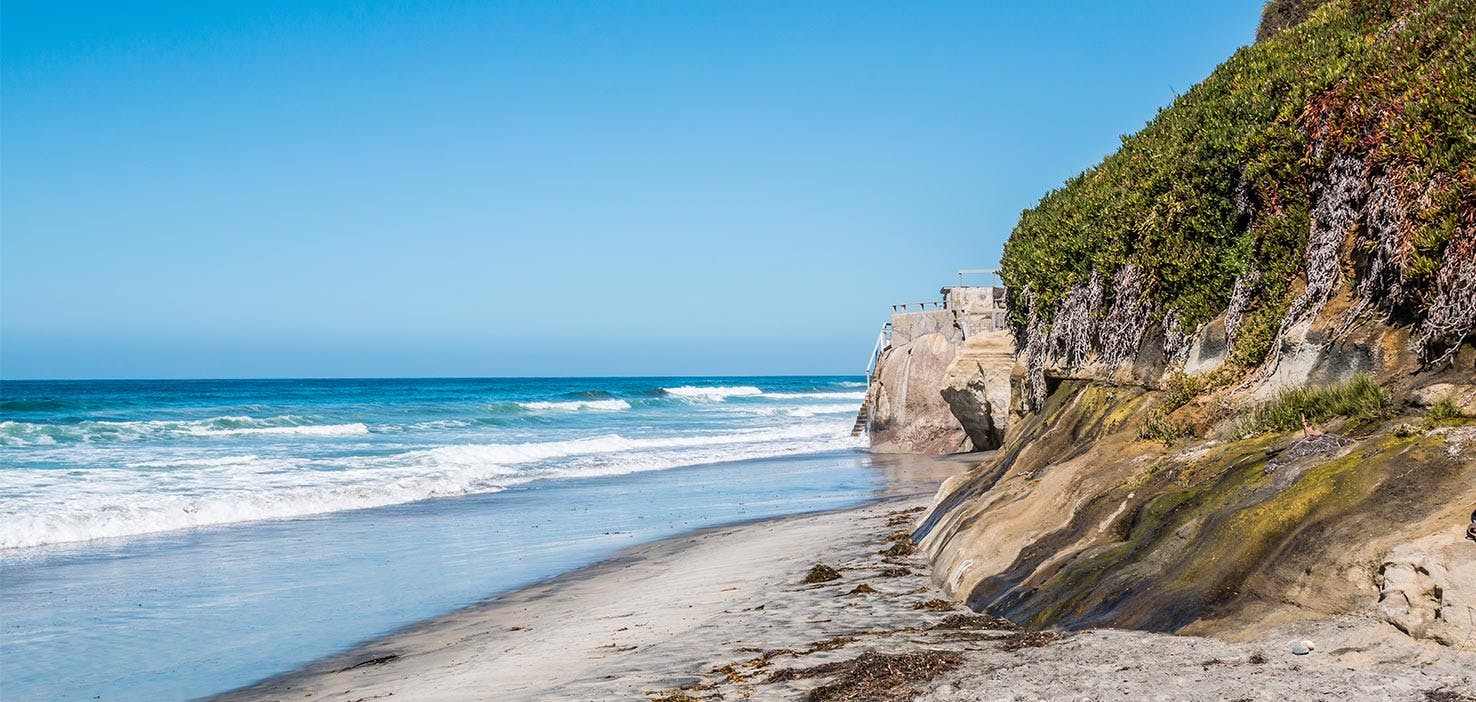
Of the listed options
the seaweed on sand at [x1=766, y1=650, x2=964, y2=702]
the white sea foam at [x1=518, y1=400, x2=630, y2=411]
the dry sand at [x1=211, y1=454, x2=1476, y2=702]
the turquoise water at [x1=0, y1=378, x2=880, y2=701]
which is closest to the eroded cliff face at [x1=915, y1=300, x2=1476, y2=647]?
the dry sand at [x1=211, y1=454, x2=1476, y2=702]

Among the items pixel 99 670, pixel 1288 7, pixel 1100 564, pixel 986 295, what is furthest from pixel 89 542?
pixel 1288 7

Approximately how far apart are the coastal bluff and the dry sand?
0.81ft

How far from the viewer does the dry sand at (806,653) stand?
4785mm

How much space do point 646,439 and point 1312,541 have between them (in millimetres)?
33431

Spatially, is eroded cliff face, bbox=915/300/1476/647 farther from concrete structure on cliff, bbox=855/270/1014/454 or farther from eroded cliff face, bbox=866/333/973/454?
eroded cliff face, bbox=866/333/973/454

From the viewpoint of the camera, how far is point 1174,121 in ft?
39.7

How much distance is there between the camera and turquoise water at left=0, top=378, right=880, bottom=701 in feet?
30.2

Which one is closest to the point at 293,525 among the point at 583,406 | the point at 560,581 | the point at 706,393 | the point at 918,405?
the point at 560,581

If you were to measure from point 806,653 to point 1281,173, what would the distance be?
5.90 metres

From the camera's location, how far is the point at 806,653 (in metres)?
6.72

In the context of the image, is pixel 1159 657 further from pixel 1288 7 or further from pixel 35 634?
pixel 1288 7

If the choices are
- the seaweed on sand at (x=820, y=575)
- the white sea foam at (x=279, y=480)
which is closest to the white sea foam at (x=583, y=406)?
the white sea foam at (x=279, y=480)

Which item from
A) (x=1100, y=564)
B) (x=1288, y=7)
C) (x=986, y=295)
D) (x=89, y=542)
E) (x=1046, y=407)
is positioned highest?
(x=1288, y=7)

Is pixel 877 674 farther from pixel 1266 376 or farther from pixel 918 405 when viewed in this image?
pixel 918 405
